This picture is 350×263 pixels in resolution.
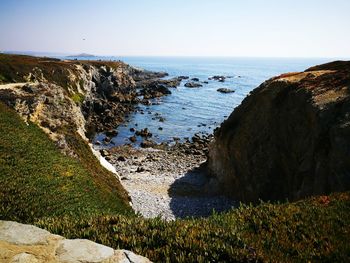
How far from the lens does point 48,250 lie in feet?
27.4

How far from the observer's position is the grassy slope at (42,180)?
17.6 meters

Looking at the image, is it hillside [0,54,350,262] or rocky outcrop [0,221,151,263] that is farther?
hillside [0,54,350,262]

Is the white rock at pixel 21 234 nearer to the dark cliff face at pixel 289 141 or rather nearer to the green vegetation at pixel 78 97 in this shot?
the dark cliff face at pixel 289 141

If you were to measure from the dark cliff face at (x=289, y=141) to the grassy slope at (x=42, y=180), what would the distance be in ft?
45.6

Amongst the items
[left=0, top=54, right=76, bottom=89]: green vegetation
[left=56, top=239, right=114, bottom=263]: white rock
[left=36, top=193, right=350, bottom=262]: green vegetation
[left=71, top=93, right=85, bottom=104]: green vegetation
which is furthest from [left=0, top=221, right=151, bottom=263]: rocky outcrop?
[left=71, top=93, right=85, bottom=104]: green vegetation

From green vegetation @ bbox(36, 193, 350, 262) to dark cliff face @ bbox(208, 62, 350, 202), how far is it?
402 inches

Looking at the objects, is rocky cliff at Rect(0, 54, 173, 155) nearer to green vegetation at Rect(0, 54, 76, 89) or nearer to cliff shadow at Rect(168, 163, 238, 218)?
green vegetation at Rect(0, 54, 76, 89)

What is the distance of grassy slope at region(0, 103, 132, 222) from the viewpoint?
57.7 feet

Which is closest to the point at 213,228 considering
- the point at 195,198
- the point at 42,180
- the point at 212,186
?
the point at 42,180

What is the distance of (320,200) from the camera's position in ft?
49.2

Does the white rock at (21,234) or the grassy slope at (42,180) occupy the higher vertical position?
the white rock at (21,234)

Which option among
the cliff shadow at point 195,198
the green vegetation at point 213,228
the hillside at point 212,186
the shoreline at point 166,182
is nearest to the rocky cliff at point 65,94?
the hillside at point 212,186

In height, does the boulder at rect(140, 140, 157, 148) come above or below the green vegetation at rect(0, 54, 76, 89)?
below

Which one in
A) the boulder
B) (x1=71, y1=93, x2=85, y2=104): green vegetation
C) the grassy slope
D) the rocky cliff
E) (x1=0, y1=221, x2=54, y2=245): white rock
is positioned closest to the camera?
(x1=0, y1=221, x2=54, y2=245): white rock
